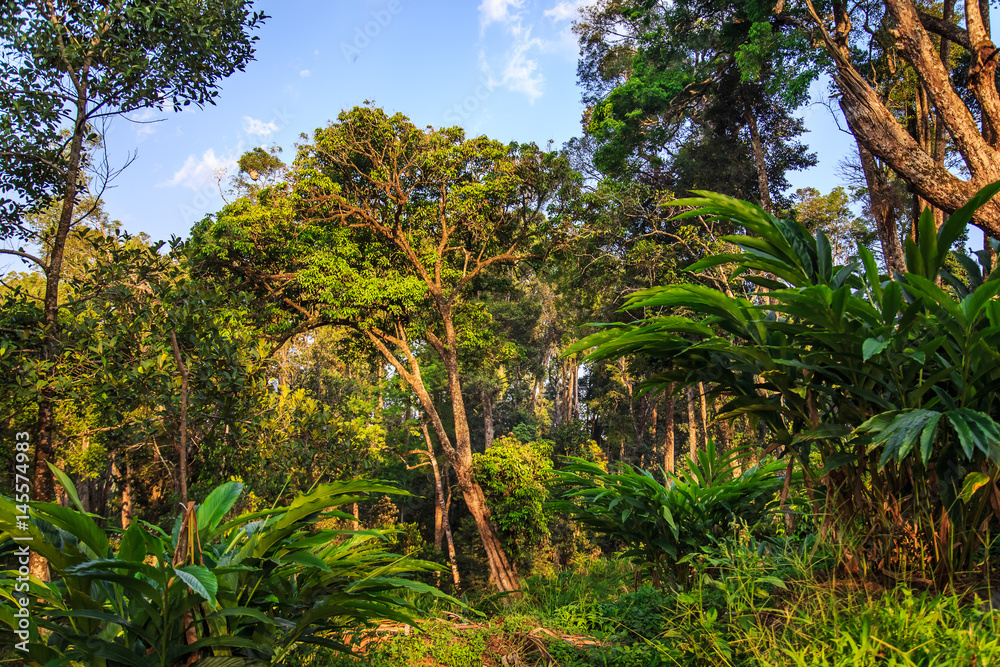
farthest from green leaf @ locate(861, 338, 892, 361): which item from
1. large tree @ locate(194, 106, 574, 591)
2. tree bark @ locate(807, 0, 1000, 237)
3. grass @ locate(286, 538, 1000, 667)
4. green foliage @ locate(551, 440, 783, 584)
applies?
large tree @ locate(194, 106, 574, 591)

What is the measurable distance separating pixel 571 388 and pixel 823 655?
2200 cm

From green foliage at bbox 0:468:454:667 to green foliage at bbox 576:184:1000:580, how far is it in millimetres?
1314

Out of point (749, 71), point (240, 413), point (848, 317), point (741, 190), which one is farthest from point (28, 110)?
point (741, 190)

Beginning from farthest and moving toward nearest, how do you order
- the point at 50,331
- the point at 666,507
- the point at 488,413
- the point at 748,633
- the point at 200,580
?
the point at 488,413, the point at 50,331, the point at 666,507, the point at 748,633, the point at 200,580

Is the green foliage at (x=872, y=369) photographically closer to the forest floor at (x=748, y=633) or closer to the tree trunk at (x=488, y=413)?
the forest floor at (x=748, y=633)

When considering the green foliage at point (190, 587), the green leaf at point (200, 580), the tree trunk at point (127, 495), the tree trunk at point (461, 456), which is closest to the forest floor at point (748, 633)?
the green foliage at point (190, 587)

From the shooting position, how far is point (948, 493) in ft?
6.94

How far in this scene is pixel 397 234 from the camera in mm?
11227

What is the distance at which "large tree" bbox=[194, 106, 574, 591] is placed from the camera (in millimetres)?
10273

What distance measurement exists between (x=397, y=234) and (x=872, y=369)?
9860 mm

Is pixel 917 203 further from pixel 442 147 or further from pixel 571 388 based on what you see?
pixel 571 388

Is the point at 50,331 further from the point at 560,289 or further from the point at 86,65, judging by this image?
the point at 560,289

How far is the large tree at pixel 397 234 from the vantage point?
33.7ft

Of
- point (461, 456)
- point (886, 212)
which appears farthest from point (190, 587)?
point (461, 456)
